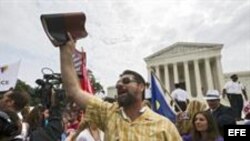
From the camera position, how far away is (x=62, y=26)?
347cm

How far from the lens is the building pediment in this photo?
211ft

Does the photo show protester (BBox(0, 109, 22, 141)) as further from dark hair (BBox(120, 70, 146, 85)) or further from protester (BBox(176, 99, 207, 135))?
protester (BBox(176, 99, 207, 135))

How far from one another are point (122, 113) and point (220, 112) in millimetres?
4439

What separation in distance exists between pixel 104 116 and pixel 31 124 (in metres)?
2.47

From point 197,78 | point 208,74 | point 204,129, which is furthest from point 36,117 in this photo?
point 208,74

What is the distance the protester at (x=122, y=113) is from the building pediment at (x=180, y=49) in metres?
61.2

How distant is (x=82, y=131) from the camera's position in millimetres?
5141

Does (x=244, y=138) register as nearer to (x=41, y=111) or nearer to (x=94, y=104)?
(x=94, y=104)

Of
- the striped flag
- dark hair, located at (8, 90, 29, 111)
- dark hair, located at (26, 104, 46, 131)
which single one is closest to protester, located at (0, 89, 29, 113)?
dark hair, located at (8, 90, 29, 111)

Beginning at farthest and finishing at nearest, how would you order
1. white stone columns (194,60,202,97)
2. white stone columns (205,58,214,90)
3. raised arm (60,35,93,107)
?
1. white stone columns (194,60,202,97)
2. white stone columns (205,58,214,90)
3. raised arm (60,35,93,107)

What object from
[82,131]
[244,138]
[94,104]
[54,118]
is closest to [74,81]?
[94,104]

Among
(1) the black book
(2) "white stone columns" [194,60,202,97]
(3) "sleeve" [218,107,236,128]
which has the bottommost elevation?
(3) "sleeve" [218,107,236,128]

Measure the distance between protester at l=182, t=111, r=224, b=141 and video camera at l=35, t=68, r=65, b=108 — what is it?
1890 mm

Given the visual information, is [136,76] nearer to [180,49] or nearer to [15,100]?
[15,100]
